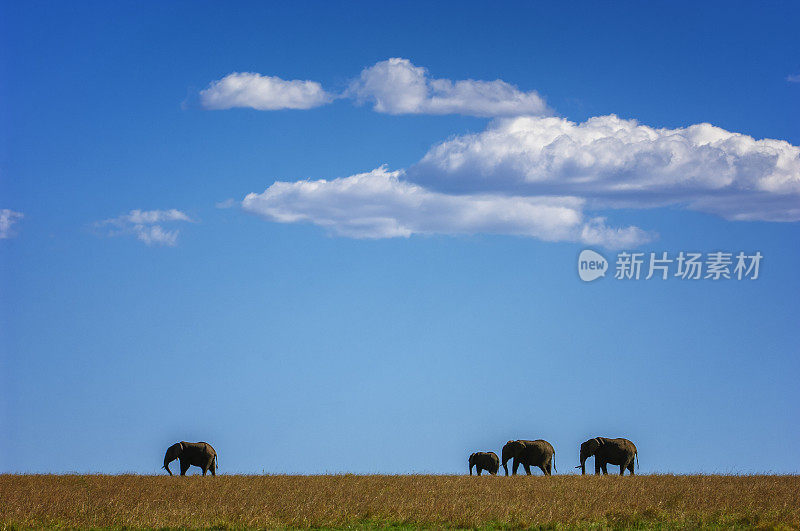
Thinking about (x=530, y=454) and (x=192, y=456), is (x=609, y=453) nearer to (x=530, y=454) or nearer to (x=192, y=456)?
(x=530, y=454)

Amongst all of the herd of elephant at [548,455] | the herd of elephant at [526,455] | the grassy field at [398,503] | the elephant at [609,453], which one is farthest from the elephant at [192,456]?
the elephant at [609,453]

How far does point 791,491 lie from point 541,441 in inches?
571

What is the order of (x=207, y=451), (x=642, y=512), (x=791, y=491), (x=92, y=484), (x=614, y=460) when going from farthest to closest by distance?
(x=614, y=460), (x=207, y=451), (x=92, y=484), (x=791, y=491), (x=642, y=512)

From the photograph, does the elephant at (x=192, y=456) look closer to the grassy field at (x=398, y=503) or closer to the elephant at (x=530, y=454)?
the grassy field at (x=398, y=503)

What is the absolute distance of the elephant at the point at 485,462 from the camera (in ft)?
134

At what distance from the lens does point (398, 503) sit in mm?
22594

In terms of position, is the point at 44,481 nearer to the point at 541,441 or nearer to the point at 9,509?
the point at 9,509

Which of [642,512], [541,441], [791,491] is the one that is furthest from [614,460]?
[642,512]

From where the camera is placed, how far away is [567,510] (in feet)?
71.6

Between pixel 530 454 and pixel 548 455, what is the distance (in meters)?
0.83

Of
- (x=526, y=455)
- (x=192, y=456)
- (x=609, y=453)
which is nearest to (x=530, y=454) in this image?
(x=526, y=455)

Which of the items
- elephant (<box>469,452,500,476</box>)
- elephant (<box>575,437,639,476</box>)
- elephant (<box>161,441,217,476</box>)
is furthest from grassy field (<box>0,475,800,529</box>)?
elephant (<box>469,452,500,476</box>)

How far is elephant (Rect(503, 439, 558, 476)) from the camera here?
39.0 m

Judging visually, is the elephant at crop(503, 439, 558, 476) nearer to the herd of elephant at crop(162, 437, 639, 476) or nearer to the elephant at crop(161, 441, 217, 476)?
the herd of elephant at crop(162, 437, 639, 476)
